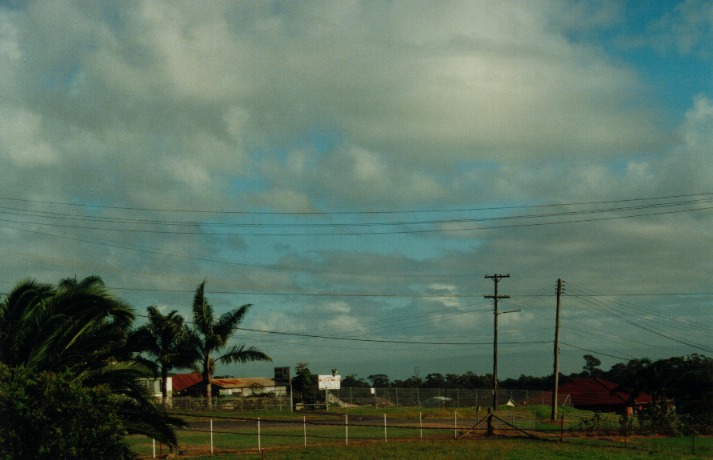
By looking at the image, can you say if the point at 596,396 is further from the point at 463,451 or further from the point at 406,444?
the point at 463,451

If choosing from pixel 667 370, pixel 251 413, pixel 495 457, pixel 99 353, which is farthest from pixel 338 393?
pixel 99 353

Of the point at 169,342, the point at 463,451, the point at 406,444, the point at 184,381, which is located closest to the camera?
the point at 463,451

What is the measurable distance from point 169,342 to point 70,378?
44.4 m

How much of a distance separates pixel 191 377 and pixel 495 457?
81.6m

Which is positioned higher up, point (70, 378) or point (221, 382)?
point (70, 378)

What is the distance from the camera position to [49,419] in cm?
1656

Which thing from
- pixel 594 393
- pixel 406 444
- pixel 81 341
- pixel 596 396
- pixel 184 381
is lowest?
pixel 184 381

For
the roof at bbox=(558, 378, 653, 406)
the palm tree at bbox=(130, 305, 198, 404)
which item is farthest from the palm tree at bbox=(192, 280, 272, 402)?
the roof at bbox=(558, 378, 653, 406)

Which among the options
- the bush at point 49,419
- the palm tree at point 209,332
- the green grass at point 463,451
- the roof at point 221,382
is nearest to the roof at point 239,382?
the roof at point 221,382

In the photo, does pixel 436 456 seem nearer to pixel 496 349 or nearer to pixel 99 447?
pixel 99 447

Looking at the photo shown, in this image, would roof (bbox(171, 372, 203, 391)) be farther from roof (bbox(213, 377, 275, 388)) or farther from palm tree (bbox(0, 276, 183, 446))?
palm tree (bbox(0, 276, 183, 446))

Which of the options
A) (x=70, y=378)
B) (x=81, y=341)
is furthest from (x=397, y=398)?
(x=70, y=378)

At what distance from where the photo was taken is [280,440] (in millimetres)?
39094

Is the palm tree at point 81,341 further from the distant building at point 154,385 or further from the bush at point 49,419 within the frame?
the distant building at point 154,385
